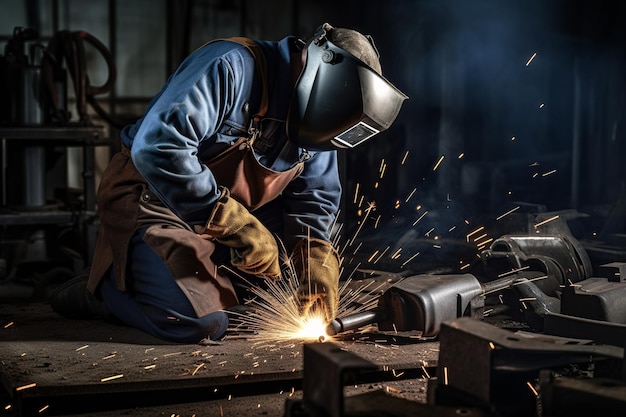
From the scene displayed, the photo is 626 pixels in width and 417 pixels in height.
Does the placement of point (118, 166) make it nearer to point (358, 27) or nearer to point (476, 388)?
point (476, 388)

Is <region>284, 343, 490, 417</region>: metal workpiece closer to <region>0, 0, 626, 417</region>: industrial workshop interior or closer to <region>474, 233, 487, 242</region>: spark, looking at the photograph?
<region>0, 0, 626, 417</region>: industrial workshop interior

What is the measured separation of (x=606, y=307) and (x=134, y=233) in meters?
1.71

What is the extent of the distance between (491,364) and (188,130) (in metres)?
1.38

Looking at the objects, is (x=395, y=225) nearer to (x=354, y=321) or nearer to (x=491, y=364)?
(x=354, y=321)

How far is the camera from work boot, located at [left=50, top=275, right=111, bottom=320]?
3588 mm

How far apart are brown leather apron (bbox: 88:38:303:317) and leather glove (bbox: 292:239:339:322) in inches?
10.3

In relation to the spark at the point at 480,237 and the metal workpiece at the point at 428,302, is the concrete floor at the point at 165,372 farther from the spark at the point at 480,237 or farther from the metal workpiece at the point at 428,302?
the spark at the point at 480,237

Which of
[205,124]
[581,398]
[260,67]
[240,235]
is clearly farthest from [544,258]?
[581,398]

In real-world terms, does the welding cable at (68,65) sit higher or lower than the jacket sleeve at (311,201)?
higher

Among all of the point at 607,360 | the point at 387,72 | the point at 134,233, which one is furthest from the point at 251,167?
the point at 387,72

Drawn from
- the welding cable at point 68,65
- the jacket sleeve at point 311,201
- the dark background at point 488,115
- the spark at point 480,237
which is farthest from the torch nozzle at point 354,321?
the welding cable at point 68,65

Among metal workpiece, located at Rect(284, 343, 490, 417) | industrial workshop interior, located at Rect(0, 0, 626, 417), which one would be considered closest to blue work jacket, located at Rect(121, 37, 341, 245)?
industrial workshop interior, located at Rect(0, 0, 626, 417)

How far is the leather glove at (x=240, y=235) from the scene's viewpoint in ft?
10.2

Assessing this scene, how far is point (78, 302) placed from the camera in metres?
3.66
